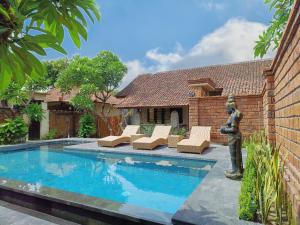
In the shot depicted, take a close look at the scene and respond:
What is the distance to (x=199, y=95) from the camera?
15.7 metres

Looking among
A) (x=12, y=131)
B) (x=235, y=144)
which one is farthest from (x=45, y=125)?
(x=235, y=144)

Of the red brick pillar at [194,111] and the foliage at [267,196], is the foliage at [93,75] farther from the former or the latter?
the foliage at [267,196]

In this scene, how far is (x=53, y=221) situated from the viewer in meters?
4.37

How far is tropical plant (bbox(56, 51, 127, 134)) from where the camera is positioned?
1906cm

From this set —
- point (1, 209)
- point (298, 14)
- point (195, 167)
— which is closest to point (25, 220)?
point (1, 209)

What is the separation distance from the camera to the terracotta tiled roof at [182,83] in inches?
784

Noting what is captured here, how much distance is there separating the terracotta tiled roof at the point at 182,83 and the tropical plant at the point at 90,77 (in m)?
2.98

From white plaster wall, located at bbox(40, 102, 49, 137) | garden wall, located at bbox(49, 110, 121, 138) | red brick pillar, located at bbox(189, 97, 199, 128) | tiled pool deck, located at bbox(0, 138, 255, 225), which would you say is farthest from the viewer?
garden wall, located at bbox(49, 110, 121, 138)

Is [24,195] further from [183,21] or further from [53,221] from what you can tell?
[183,21]

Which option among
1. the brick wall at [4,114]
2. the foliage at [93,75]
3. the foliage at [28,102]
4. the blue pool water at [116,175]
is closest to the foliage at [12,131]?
the foliage at [28,102]

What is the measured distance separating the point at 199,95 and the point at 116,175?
9.23 meters

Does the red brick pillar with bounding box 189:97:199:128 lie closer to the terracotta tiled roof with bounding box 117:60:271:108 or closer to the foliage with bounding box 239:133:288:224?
the terracotta tiled roof with bounding box 117:60:271:108

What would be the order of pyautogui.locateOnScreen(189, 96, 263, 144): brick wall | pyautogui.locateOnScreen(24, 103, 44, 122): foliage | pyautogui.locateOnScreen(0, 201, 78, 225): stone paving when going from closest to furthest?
1. pyautogui.locateOnScreen(0, 201, 78, 225): stone paving
2. pyautogui.locateOnScreen(189, 96, 263, 144): brick wall
3. pyautogui.locateOnScreen(24, 103, 44, 122): foliage

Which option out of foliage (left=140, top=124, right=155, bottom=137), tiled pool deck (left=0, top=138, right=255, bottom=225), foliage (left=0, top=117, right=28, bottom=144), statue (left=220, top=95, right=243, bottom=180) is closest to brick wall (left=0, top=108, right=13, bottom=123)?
foliage (left=0, top=117, right=28, bottom=144)
